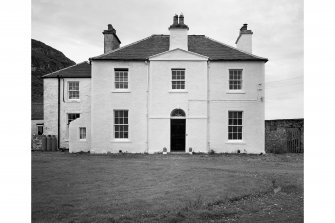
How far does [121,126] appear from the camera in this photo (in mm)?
20562

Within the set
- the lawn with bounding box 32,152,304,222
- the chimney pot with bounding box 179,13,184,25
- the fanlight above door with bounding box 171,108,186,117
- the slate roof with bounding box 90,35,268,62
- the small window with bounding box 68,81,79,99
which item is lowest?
the lawn with bounding box 32,152,304,222

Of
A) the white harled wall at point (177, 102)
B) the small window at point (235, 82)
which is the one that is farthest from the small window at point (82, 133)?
the small window at point (235, 82)

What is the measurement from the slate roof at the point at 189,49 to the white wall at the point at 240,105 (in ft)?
1.74

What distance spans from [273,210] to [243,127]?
13.7 meters

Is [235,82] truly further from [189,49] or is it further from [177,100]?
[177,100]

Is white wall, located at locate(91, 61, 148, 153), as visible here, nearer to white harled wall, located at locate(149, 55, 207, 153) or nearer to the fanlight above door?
white harled wall, located at locate(149, 55, 207, 153)

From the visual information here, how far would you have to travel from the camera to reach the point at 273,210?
22.8 feet

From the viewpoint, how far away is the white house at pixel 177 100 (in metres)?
20.2

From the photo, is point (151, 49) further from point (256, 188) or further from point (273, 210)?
point (273, 210)

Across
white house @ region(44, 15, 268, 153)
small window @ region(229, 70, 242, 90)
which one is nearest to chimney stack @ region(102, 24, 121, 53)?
white house @ region(44, 15, 268, 153)

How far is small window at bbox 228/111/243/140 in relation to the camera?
66.9 feet

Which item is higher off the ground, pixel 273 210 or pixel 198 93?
pixel 198 93
